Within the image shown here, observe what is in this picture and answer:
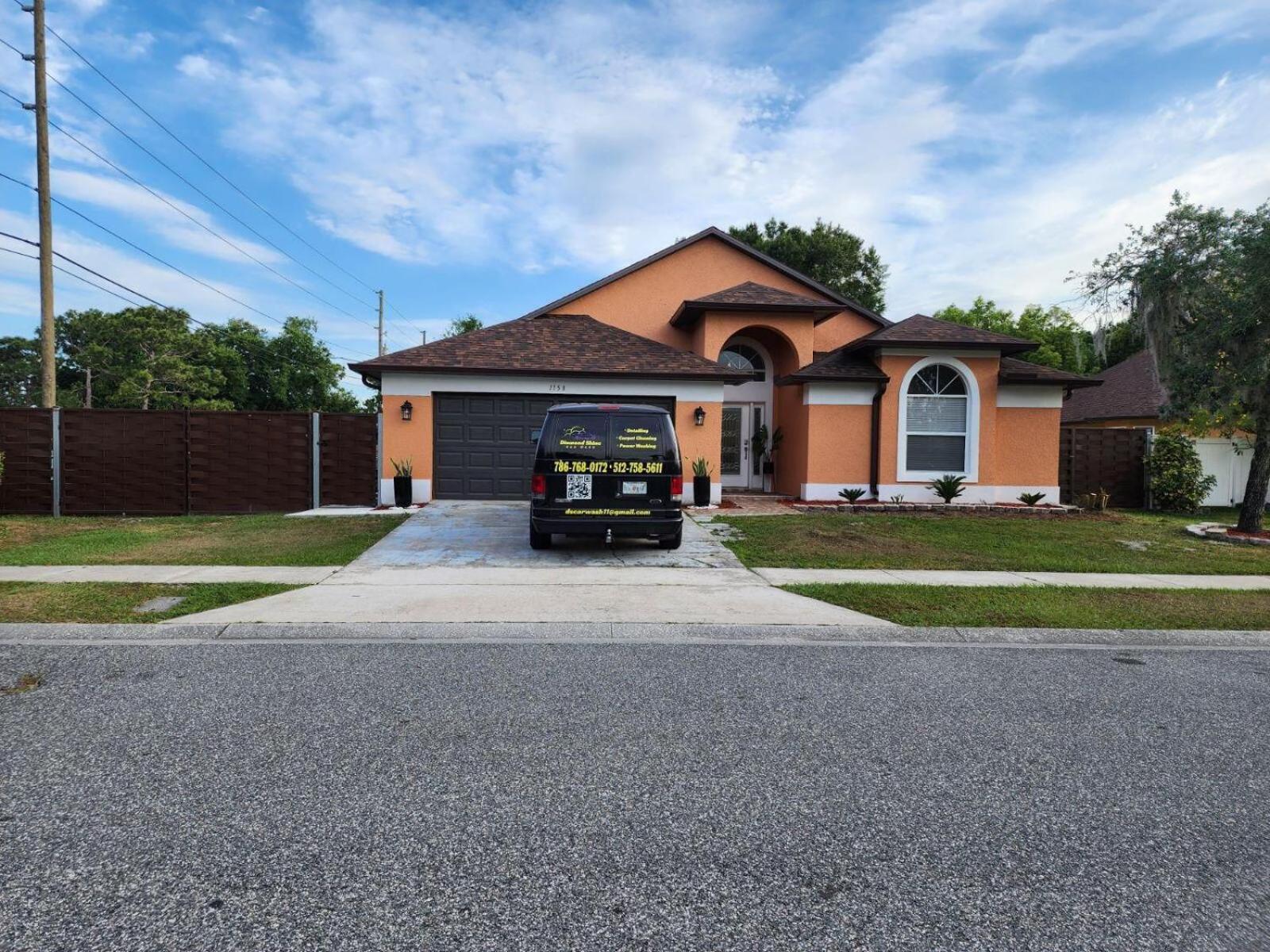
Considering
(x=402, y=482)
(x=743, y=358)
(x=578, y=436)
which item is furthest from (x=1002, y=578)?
(x=743, y=358)

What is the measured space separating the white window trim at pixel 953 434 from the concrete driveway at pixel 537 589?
718 centimetres

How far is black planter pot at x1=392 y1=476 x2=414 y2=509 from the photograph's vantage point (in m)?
14.8

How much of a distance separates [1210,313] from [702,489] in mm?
9523

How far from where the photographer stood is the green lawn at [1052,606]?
672 centimetres

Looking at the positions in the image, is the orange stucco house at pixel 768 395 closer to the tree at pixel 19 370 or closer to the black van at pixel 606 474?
the black van at pixel 606 474

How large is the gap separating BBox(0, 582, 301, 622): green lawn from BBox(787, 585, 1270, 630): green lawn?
5.99 meters

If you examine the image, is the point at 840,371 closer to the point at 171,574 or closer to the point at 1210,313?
the point at 1210,313

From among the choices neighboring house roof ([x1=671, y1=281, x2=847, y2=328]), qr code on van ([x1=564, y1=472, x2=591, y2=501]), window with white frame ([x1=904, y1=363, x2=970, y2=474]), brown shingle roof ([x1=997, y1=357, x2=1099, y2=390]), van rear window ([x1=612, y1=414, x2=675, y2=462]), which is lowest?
qr code on van ([x1=564, y1=472, x2=591, y2=501])

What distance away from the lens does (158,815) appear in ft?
10.1

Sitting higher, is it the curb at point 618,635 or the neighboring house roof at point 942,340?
the neighboring house roof at point 942,340

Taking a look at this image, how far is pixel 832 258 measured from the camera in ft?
124

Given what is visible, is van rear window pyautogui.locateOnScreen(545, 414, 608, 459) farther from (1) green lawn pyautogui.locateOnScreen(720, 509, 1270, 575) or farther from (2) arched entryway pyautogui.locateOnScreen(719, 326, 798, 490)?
(2) arched entryway pyautogui.locateOnScreen(719, 326, 798, 490)

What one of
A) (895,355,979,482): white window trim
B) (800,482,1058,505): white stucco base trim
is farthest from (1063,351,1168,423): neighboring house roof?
(895,355,979,482): white window trim

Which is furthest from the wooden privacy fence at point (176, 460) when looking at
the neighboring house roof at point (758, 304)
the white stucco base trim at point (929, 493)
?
the white stucco base trim at point (929, 493)
